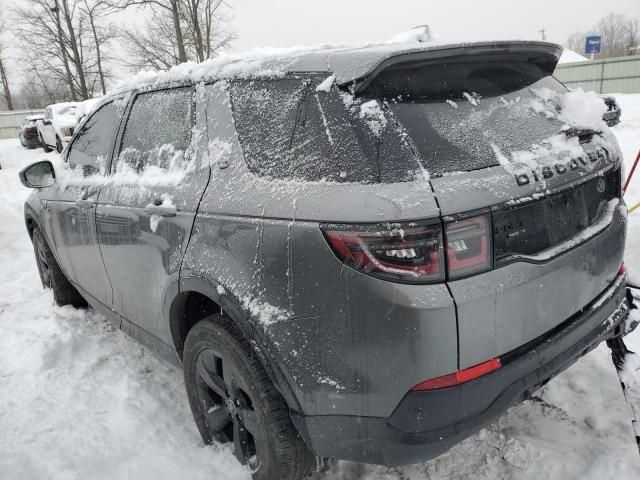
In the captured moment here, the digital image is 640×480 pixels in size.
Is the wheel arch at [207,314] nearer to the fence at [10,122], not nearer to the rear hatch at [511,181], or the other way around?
the rear hatch at [511,181]

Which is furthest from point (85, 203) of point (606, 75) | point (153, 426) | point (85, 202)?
point (606, 75)

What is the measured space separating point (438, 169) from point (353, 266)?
43 cm

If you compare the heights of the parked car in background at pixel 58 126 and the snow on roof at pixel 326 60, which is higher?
the snow on roof at pixel 326 60

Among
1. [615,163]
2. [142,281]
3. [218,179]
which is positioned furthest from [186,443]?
[615,163]

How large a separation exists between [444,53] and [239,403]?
5.49ft

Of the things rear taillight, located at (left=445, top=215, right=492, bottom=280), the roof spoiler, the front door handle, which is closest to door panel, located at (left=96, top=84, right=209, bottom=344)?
the front door handle

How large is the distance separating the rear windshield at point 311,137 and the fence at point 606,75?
27847 mm

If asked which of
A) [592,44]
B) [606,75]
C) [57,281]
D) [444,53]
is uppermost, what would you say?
[444,53]

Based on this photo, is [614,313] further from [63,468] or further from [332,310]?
[63,468]

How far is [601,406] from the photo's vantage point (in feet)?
8.61

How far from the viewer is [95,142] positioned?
10.9 feet

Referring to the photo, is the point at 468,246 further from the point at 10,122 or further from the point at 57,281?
the point at 10,122

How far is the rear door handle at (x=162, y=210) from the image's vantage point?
2.26 m

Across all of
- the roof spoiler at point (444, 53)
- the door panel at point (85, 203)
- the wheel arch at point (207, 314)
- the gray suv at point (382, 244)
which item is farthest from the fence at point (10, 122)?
the roof spoiler at point (444, 53)
